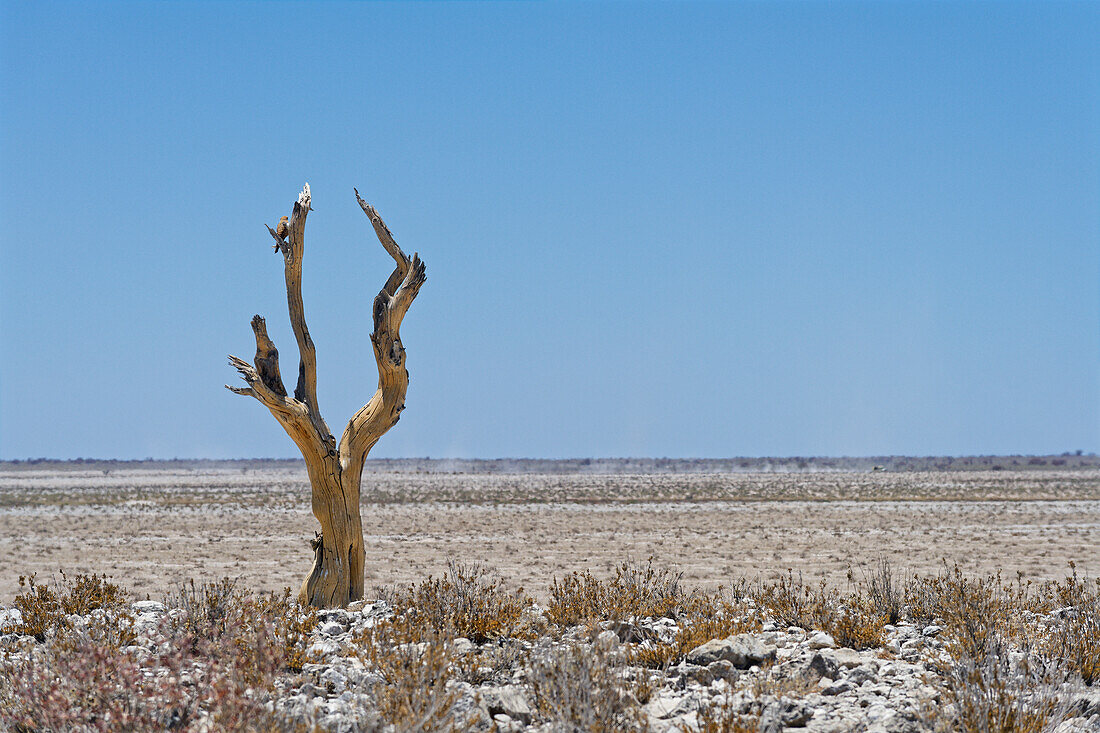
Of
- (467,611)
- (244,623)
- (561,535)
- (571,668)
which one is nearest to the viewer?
(571,668)

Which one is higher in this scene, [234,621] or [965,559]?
[234,621]

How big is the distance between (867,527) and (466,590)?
2344 centimetres

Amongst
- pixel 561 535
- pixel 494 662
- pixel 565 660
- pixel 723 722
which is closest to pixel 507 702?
pixel 565 660

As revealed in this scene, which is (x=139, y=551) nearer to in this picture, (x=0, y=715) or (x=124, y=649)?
(x=124, y=649)

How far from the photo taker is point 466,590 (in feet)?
30.0

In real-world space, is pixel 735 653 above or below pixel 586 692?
below

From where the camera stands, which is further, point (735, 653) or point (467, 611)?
point (467, 611)

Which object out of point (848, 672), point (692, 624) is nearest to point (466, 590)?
point (692, 624)

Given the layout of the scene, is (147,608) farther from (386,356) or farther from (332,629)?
(386,356)

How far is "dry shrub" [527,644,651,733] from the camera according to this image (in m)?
5.55

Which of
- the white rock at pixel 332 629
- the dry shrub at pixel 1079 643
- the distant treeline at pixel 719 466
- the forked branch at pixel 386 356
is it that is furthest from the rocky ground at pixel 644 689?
the distant treeline at pixel 719 466

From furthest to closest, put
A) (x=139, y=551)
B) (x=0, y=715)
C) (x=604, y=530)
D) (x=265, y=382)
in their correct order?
(x=604, y=530), (x=139, y=551), (x=265, y=382), (x=0, y=715)

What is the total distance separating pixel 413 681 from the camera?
5.85 m

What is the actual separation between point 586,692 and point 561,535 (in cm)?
2237
